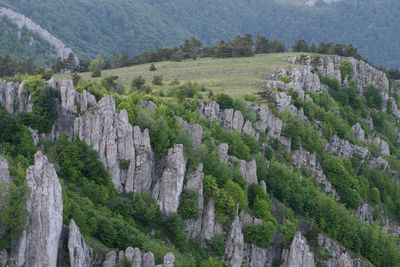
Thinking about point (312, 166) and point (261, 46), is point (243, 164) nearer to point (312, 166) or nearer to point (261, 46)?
point (312, 166)

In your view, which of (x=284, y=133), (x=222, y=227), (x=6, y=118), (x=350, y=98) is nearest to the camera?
(x=6, y=118)

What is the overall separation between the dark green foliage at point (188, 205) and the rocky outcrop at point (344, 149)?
57312 millimetres

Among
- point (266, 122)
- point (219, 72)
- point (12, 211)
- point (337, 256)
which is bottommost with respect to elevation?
point (337, 256)

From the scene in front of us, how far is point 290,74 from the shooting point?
438ft

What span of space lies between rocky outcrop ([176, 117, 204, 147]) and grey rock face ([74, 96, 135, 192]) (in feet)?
51.6

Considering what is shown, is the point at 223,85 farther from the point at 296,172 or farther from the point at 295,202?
the point at 295,202

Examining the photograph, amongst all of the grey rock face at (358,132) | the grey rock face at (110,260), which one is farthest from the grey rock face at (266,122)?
the grey rock face at (110,260)

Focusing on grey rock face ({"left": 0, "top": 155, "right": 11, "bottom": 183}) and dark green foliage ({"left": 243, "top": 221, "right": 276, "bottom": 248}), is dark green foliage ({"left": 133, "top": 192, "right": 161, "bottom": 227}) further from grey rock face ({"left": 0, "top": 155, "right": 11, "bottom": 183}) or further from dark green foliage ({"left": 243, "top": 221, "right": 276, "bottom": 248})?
grey rock face ({"left": 0, "top": 155, "right": 11, "bottom": 183})

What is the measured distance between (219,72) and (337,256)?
70572 mm

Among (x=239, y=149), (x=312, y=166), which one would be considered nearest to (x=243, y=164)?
(x=239, y=149)

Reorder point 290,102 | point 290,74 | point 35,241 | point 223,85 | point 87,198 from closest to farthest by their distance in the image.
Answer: point 35,241 < point 87,198 < point 290,102 < point 223,85 < point 290,74

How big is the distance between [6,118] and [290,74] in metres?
88.3

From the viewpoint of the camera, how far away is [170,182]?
2618 inches

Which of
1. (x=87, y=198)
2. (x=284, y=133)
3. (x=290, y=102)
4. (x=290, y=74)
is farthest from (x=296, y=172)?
(x=87, y=198)
